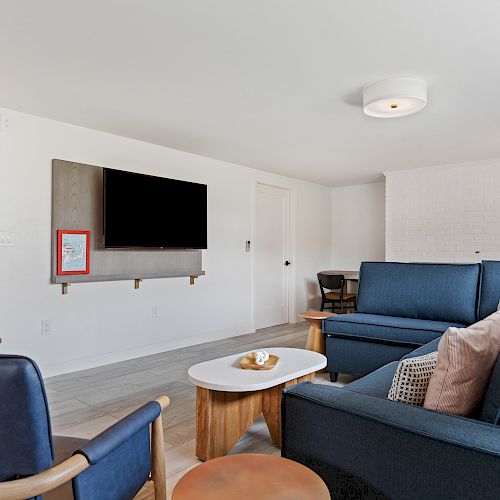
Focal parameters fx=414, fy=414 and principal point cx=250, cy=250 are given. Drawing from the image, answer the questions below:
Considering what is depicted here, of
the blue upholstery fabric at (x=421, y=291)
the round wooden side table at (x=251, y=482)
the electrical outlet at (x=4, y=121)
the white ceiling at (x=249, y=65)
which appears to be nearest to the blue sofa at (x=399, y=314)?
the blue upholstery fabric at (x=421, y=291)

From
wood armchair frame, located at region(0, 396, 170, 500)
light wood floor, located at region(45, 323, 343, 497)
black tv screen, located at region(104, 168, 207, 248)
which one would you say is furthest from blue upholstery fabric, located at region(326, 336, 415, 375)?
wood armchair frame, located at region(0, 396, 170, 500)

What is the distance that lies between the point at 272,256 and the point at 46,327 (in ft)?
11.0

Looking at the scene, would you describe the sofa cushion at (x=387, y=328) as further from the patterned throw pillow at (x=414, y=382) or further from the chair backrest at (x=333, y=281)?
the chair backrest at (x=333, y=281)

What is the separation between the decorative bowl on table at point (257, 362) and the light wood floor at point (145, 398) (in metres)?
0.45

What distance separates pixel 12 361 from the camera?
0.96 meters

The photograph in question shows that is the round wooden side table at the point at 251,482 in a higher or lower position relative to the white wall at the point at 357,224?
lower

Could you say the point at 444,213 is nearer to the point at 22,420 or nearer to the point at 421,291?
the point at 421,291

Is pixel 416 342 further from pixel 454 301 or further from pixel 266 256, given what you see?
pixel 266 256

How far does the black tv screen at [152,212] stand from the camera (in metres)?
3.94

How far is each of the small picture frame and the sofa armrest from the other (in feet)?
9.38

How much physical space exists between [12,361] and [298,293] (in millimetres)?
5807

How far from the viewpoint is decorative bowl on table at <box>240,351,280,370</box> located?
2.30 meters

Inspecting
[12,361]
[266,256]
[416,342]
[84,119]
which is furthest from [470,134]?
[12,361]

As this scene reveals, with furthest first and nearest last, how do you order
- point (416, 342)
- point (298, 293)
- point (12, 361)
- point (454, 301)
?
1. point (298, 293)
2. point (454, 301)
3. point (416, 342)
4. point (12, 361)
